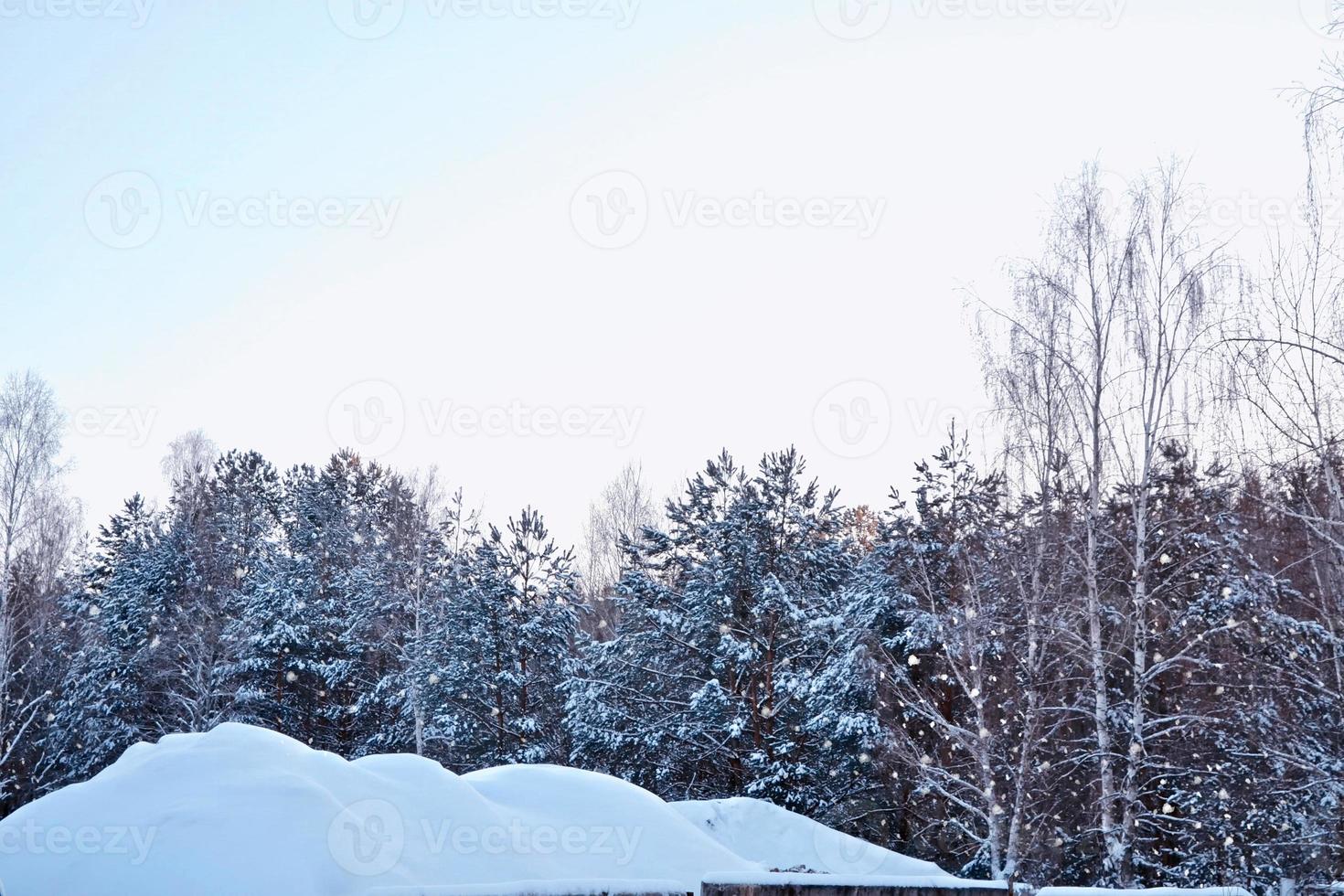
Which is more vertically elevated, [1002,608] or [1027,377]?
[1027,377]

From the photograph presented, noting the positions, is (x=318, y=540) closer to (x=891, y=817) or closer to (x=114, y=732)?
(x=114, y=732)

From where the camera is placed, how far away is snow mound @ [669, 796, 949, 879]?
15.6 m

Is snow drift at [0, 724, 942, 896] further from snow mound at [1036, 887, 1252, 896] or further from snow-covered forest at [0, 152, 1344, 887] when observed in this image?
snow-covered forest at [0, 152, 1344, 887]

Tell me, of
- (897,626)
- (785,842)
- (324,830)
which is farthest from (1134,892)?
(897,626)

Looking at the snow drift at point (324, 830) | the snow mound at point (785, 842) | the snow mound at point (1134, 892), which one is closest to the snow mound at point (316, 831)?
the snow drift at point (324, 830)

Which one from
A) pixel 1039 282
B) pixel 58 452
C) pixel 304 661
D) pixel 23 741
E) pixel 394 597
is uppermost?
pixel 1039 282

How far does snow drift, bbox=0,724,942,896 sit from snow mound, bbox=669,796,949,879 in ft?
18.2

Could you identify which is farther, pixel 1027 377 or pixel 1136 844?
pixel 1027 377

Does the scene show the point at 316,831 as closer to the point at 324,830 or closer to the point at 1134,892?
the point at 324,830

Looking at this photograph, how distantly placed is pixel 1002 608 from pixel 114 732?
76.3ft

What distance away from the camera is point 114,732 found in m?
29.0

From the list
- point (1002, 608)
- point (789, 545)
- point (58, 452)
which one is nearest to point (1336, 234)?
point (1002, 608)

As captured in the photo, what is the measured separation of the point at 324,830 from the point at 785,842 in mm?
9772

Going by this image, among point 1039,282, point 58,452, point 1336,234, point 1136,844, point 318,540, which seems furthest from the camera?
point 318,540
